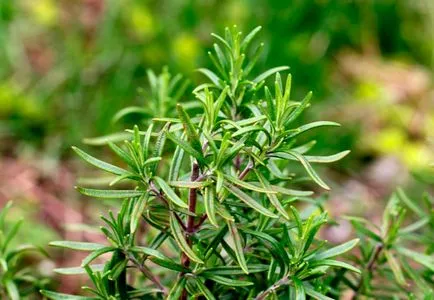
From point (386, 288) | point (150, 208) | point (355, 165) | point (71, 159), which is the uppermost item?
point (150, 208)

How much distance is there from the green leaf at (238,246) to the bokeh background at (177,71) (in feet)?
4.91

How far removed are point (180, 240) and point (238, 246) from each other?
0.08 meters

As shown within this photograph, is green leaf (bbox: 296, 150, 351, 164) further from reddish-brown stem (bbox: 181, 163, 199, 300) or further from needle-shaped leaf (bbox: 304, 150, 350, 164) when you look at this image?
reddish-brown stem (bbox: 181, 163, 199, 300)

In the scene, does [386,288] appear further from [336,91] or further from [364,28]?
[364,28]

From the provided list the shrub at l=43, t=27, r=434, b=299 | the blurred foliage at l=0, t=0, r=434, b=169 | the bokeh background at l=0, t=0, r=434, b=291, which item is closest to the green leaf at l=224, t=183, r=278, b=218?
the shrub at l=43, t=27, r=434, b=299

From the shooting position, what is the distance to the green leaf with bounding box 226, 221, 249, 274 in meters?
1.01

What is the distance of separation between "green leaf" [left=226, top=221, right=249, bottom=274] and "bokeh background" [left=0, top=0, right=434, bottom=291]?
1.50 metres

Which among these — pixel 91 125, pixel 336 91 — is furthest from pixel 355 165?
pixel 91 125

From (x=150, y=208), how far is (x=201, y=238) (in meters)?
0.09

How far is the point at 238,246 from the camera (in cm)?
103

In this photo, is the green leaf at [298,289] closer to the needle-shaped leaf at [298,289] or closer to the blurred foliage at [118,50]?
the needle-shaped leaf at [298,289]

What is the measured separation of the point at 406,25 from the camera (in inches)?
142

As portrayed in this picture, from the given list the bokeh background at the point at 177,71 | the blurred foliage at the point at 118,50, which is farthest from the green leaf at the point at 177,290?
the blurred foliage at the point at 118,50

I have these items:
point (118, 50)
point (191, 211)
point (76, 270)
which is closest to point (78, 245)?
point (76, 270)
